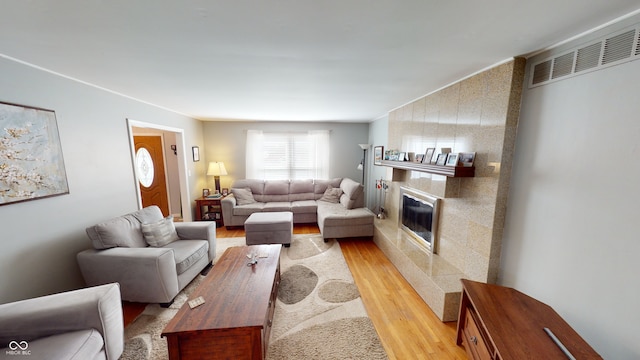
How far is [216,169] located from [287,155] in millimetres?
1575

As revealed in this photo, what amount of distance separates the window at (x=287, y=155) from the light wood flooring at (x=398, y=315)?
2.61 m

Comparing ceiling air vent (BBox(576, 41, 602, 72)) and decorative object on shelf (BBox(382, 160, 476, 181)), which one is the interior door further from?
ceiling air vent (BBox(576, 41, 602, 72))

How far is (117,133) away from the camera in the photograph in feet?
8.38

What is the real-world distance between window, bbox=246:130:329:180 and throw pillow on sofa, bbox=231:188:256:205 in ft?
2.01

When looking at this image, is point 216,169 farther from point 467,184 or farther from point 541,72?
point 541,72

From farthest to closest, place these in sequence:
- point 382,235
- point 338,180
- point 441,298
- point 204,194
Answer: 1. point 338,180
2. point 204,194
3. point 382,235
4. point 441,298

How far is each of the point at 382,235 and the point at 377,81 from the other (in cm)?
217

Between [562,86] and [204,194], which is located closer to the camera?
[562,86]

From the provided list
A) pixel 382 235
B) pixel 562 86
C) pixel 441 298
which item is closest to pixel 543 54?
pixel 562 86

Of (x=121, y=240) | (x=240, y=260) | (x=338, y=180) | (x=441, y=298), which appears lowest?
(x=441, y=298)

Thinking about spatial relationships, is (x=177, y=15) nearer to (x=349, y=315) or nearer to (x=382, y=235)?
(x=349, y=315)

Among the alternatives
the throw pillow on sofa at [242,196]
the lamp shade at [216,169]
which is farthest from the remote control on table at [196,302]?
the lamp shade at [216,169]

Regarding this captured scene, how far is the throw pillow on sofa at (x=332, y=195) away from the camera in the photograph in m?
4.53

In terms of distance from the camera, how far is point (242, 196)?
4.39 metres
